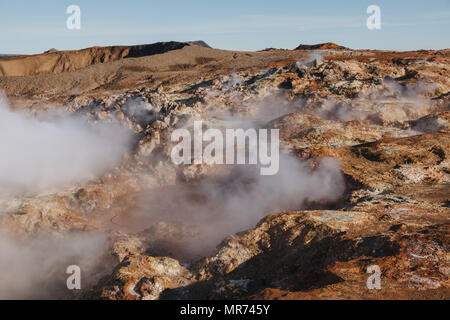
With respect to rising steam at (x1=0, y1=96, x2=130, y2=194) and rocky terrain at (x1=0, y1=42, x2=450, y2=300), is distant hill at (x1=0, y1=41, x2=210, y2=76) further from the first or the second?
rising steam at (x1=0, y1=96, x2=130, y2=194)

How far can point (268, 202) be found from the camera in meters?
10.8

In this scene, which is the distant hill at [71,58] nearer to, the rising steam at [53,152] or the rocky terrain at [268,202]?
the rocky terrain at [268,202]

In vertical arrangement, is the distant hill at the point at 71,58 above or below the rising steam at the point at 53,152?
above

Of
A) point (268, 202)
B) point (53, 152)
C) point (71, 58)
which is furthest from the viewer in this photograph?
point (71, 58)

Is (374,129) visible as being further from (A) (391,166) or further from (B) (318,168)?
(B) (318,168)

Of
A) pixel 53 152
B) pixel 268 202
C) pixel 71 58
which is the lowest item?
pixel 268 202

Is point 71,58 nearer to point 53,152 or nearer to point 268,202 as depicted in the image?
point 53,152

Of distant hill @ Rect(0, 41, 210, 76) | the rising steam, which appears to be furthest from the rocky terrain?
distant hill @ Rect(0, 41, 210, 76)

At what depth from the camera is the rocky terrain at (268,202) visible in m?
5.88

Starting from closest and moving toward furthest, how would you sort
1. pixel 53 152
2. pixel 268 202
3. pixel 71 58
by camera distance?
pixel 268 202 < pixel 53 152 < pixel 71 58

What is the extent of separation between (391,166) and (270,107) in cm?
808

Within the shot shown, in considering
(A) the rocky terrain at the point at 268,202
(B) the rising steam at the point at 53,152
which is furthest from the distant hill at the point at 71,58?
(B) the rising steam at the point at 53,152

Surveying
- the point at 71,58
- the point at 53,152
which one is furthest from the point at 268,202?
the point at 71,58
